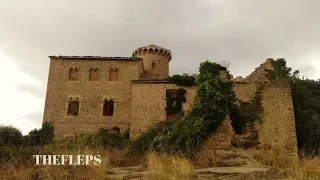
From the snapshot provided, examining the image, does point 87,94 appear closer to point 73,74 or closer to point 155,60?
point 73,74

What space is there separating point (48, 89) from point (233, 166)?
23.5 meters

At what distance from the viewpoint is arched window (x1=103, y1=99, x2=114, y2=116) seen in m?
29.7

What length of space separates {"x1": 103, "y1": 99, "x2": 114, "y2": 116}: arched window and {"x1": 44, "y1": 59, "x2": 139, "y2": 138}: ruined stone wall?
1.36 ft

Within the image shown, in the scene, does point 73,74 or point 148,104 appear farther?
point 73,74

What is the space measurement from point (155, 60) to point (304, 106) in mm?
18258

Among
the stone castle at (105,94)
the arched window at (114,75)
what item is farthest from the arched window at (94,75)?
the arched window at (114,75)

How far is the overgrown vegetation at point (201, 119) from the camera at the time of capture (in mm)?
13766

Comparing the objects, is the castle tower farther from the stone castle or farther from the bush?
the bush

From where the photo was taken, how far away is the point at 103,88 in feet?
99.7

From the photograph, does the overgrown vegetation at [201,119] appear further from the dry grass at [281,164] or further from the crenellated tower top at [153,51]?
the crenellated tower top at [153,51]

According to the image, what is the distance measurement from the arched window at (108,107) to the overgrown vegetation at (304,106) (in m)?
14.6

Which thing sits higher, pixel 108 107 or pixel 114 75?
pixel 114 75

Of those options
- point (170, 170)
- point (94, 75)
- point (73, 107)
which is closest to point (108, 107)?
point (73, 107)

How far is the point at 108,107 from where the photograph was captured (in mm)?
30172
